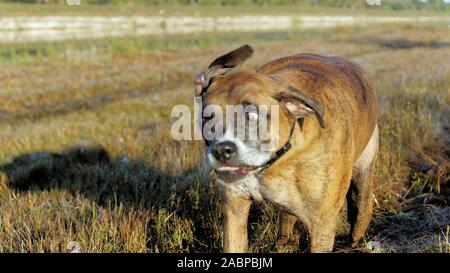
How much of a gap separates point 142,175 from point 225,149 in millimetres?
3220

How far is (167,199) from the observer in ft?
16.7

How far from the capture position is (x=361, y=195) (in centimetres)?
453

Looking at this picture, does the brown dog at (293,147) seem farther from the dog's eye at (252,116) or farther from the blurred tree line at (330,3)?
the blurred tree line at (330,3)

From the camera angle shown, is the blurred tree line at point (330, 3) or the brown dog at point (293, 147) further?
the blurred tree line at point (330, 3)

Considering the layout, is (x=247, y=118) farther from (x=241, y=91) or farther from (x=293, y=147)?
(x=293, y=147)

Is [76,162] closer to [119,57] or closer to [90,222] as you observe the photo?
[90,222]

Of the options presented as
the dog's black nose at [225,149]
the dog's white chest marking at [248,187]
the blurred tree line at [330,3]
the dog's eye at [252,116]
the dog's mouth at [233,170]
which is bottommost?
the blurred tree line at [330,3]

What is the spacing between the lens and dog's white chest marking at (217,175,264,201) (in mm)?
3326

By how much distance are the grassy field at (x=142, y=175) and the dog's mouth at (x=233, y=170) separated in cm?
132

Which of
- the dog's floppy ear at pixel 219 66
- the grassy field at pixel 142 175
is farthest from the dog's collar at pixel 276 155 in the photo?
the grassy field at pixel 142 175

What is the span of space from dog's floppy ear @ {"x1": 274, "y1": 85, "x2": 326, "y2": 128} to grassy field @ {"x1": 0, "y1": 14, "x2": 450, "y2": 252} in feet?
4.31

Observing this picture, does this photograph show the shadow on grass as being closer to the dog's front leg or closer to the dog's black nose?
the dog's front leg

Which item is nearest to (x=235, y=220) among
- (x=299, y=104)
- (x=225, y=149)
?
(x=225, y=149)

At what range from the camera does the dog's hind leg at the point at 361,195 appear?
4.47 m
